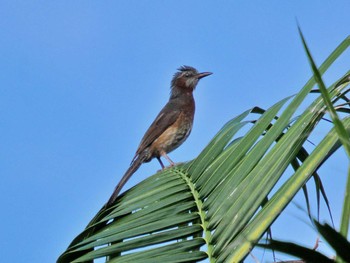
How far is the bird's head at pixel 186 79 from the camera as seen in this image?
12.7 meters

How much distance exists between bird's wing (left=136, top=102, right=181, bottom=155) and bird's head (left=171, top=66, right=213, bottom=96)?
113 centimetres

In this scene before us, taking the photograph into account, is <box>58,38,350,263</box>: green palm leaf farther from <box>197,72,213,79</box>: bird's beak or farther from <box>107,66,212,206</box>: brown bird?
<box>197,72,213,79</box>: bird's beak

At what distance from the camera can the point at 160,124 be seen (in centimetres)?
1066

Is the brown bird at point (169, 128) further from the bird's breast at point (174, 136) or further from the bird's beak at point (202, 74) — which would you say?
the bird's beak at point (202, 74)

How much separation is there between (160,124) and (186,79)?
231cm

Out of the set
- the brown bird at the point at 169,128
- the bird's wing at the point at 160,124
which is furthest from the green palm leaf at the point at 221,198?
the bird's wing at the point at 160,124

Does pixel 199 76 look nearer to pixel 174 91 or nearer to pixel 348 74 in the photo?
pixel 174 91

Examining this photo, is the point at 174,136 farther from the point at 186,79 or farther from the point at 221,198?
the point at 221,198

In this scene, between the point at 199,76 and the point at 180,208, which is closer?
the point at 180,208

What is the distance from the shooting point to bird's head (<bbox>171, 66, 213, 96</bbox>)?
12.7 metres

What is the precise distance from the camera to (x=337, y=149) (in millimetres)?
2328

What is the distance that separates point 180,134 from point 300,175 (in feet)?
28.9

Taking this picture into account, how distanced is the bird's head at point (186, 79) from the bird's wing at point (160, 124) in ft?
3.71

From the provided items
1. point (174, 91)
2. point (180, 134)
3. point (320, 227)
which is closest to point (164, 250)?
point (320, 227)
